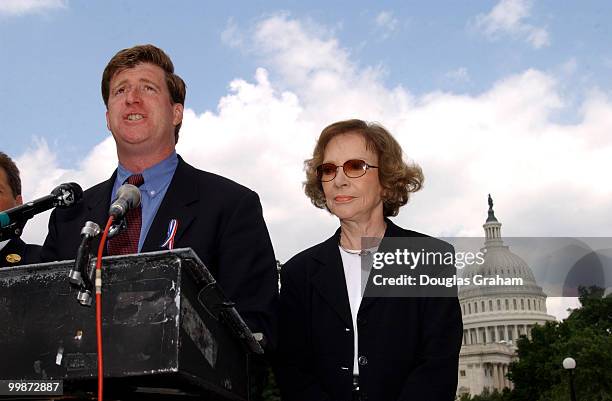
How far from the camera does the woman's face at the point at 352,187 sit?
5.05 metres

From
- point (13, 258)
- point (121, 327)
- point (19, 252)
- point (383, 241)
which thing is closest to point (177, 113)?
point (383, 241)

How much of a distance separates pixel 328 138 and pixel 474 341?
534 feet

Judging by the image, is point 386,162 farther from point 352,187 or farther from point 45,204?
point 45,204

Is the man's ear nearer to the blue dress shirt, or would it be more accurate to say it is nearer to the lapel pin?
the blue dress shirt

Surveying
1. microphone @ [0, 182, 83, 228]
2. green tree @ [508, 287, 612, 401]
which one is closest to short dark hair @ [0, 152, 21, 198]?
microphone @ [0, 182, 83, 228]

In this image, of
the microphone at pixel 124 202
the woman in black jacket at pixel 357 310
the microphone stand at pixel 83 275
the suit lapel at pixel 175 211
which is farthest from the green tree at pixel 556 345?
the microphone stand at pixel 83 275

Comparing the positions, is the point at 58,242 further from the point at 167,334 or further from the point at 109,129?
the point at 167,334

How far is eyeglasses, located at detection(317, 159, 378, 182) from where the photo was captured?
5.09 meters

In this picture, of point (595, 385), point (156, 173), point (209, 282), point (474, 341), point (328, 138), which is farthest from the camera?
point (474, 341)

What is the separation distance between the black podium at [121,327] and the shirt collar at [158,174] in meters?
1.46

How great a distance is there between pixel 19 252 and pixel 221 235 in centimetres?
257

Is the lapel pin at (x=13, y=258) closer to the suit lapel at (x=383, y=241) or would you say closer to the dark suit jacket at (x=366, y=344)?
the dark suit jacket at (x=366, y=344)

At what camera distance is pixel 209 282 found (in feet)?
8.93

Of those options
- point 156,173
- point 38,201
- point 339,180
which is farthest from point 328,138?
point 38,201
